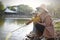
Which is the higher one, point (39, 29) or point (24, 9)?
point (24, 9)

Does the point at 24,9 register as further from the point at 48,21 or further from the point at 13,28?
the point at 48,21

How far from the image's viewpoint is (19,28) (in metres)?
1.95

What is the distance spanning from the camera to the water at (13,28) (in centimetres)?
193

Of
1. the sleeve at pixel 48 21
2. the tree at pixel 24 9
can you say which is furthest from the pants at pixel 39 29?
the tree at pixel 24 9

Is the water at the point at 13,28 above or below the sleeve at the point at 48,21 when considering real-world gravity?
below

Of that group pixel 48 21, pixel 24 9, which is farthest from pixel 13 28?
pixel 48 21

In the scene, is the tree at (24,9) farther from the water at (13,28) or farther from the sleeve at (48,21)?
the sleeve at (48,21)

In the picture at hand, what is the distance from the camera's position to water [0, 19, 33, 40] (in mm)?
1928

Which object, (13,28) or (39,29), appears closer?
(39,29)

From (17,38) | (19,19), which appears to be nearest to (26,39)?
(17,38)

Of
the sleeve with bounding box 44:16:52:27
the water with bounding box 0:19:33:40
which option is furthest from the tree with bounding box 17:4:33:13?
the sleeve with bounding box 44:16:52:27

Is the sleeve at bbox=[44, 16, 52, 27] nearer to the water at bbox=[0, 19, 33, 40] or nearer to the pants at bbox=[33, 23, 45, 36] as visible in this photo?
the pants at bbox=[33, 23, 45, 36]

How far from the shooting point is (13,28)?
1.97 meters

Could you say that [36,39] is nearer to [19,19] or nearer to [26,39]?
[26,39]
